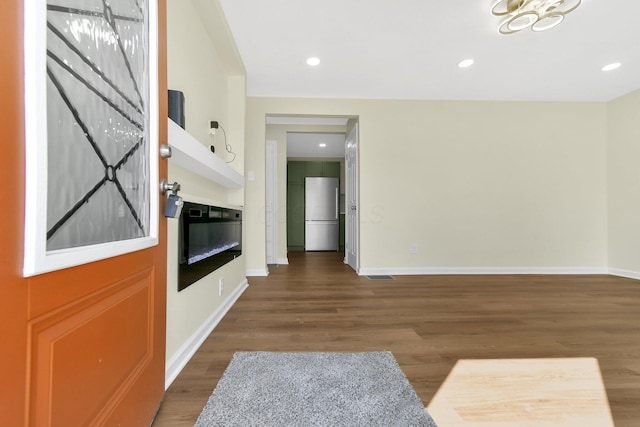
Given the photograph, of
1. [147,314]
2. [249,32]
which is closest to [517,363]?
[147,314]

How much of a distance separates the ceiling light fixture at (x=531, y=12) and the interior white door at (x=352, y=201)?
6.13 feet

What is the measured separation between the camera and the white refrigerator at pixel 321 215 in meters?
6.24

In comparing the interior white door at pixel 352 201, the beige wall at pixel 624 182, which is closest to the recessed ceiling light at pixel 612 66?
the beige wall at pixel 624 182

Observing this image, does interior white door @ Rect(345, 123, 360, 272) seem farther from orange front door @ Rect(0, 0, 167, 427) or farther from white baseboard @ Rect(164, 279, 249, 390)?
orange front door @ Rect(0, 0, 167, 427)

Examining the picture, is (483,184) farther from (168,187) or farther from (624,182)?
(168,187)

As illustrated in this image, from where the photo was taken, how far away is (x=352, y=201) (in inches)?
157

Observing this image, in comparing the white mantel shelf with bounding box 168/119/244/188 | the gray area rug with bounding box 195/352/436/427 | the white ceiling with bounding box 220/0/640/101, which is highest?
the white ceiling with bounding box 220/0/640/101

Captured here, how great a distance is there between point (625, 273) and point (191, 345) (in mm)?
4886

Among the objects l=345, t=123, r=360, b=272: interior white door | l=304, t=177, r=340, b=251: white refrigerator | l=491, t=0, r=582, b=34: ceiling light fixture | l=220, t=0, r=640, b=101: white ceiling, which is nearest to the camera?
l=491, t=0, r=582, b=34: ceiling light fixture

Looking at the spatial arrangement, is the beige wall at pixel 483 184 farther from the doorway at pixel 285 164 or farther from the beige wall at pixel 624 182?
the doorway at pixel 285 164

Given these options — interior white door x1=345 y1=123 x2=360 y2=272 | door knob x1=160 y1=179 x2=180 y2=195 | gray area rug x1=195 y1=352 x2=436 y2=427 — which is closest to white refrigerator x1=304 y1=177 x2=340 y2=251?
interior white door x1=345 y1=123 x2=360 y2=272

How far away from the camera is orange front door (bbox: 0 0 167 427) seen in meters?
0.42

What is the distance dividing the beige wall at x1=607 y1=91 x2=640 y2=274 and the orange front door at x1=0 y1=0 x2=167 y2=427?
4972 mm

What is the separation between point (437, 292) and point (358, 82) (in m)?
Result: 2.42
